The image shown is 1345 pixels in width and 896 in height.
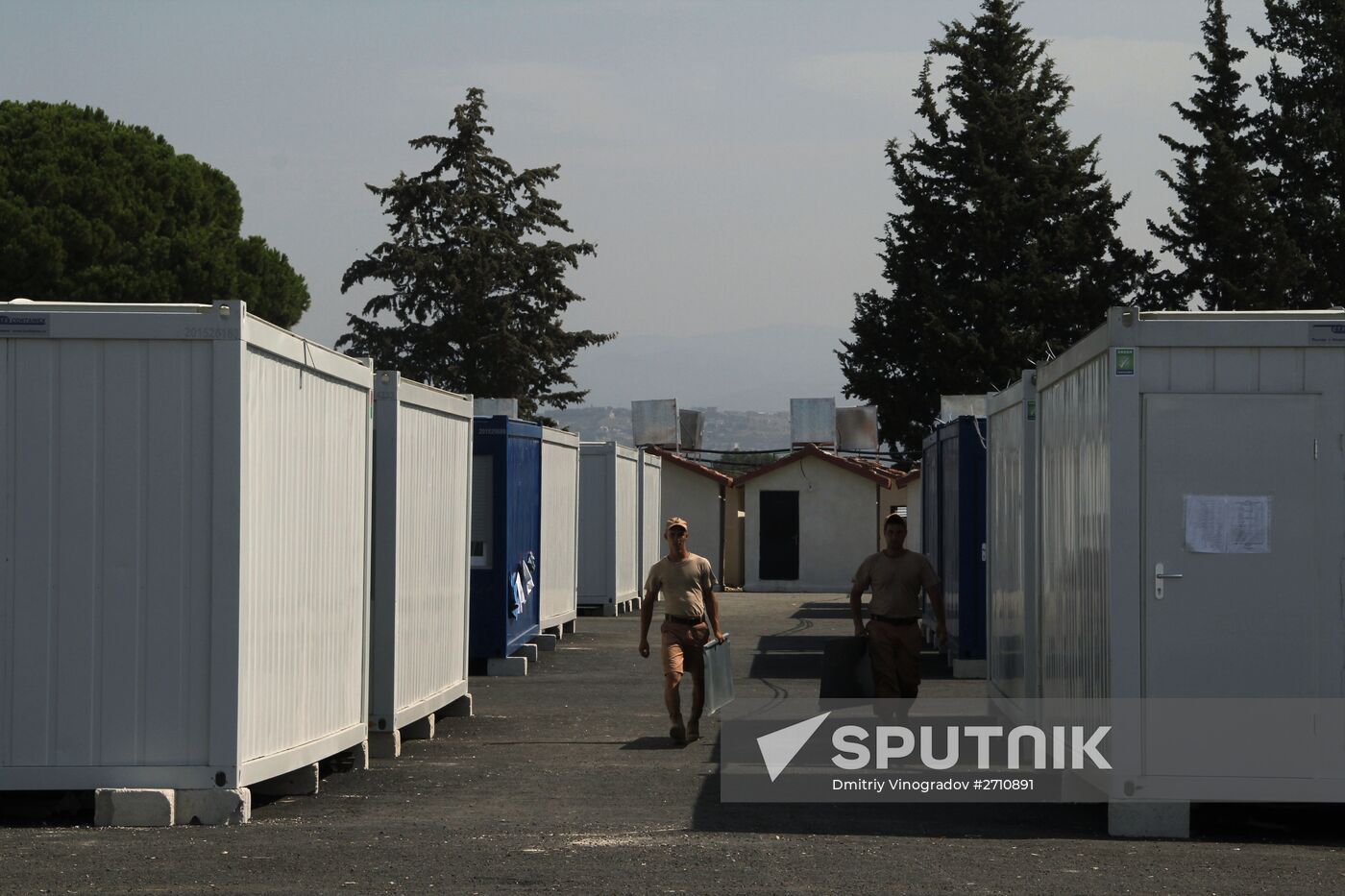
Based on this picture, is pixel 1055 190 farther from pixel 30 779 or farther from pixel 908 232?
pixel 30 779

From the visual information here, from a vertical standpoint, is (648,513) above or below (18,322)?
below

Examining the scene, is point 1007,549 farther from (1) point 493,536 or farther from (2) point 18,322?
(2) point 18,322

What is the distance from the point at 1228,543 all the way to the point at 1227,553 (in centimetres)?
6

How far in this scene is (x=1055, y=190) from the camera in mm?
51812

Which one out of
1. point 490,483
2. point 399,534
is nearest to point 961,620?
point 490,483

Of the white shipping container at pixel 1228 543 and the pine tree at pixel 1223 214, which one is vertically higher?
the pine tree at pixel 1223 214

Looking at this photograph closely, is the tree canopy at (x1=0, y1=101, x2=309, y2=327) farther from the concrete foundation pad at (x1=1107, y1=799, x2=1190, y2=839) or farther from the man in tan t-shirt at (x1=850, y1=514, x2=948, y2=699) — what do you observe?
the concrete foundation pad at (x1=1107, y1=799, x2=1190, y2=839)

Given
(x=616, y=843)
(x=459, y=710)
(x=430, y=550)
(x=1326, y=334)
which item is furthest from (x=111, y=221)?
(x=1326, y=334)

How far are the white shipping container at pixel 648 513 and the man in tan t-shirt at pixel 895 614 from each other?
66.1 feet

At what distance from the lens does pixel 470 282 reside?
56.8 m

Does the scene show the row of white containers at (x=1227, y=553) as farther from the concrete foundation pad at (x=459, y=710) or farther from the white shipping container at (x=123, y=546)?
the concrete foundation pad at (x=459, y=710)

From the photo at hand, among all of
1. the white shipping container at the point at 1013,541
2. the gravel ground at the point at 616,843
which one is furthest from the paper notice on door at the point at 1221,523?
the white shipping container at the point at 1013,541

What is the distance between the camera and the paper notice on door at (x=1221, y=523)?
10.1 m

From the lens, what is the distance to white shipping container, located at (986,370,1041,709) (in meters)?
13.3
